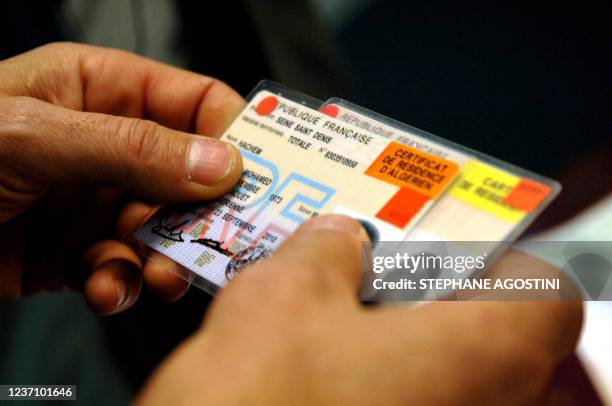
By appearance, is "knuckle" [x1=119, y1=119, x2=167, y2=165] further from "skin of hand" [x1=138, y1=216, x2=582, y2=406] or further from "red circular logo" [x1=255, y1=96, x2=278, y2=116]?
"skin of hand" [x1=138, y1=216, x2=582, y2=406]

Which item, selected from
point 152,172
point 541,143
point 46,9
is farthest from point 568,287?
point 541,143

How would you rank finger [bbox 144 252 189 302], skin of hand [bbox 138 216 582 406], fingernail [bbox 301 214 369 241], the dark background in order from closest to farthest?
skin of hand [bbox 138 216 582 406] < fingernail [bbox 301 214 369 241] < finger [bbox 144 252 189 302] < the dark background

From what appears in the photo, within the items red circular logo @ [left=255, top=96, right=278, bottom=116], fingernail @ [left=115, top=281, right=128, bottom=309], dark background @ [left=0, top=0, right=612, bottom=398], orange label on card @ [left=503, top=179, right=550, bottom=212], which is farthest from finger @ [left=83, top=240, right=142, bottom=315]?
orange label on card @ [left=503, top=179, right=550, bottom=212]

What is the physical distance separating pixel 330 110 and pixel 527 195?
26 centimetres

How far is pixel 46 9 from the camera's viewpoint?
1141 mm

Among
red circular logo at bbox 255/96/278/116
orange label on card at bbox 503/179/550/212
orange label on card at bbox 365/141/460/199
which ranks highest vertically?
orange label on card at bbox 503/179/550/212

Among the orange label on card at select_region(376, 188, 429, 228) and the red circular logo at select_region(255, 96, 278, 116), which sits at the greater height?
the orange label on card at select_region(376, 188, 429, 228)

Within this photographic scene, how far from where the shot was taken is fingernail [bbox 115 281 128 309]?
0.89 meters

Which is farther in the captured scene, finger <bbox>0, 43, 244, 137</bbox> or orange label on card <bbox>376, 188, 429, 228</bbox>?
finger <bbox>0, 43, 244, 137</bbox>

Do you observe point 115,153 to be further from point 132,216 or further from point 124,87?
point 124,87

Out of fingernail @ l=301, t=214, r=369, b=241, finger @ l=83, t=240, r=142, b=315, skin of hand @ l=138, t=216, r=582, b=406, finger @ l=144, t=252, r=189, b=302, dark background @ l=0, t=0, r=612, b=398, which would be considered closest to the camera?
skin of hand @ l=138, t=216, r=582, b=406

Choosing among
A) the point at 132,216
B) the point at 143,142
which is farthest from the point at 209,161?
the point at 132,216

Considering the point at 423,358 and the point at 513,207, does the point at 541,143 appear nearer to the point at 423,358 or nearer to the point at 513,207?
the point at 513,207

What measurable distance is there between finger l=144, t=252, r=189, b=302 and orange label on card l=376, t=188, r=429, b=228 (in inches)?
9.8
